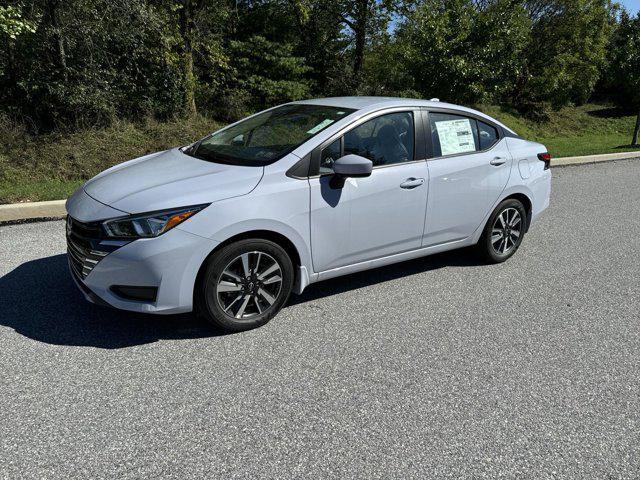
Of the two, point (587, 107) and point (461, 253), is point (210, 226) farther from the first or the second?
point (587, 107)

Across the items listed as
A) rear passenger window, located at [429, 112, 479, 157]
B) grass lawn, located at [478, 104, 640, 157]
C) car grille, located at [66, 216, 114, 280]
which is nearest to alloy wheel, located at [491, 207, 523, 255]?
rear passenger window, located at [429, 112, 479, 157]

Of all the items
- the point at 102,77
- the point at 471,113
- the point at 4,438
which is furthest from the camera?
the point at 102,77

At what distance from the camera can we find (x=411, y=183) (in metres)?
4.36

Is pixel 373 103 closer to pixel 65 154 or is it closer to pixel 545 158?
pixel 545 158

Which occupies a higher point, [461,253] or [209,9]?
[209,9]

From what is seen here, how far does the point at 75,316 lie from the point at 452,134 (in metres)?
3.43

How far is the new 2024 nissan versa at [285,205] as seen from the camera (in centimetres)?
344

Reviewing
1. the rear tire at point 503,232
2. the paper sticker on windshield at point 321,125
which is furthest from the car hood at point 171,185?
the rear tire at point 503,232

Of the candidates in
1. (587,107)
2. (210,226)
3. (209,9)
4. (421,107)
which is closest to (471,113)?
(421,107)

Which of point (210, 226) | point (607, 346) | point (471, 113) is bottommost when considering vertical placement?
point (607, 346)

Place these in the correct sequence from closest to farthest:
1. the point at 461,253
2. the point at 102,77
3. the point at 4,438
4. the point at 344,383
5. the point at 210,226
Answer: the point at 4,438 → the point at 344,383 → the point at 210,226 → the point at 461,253 → the point at 102,77

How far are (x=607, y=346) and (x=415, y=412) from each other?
68.1 inches

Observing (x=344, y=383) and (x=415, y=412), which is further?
(x=344, y=383)

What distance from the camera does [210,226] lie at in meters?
3.46
